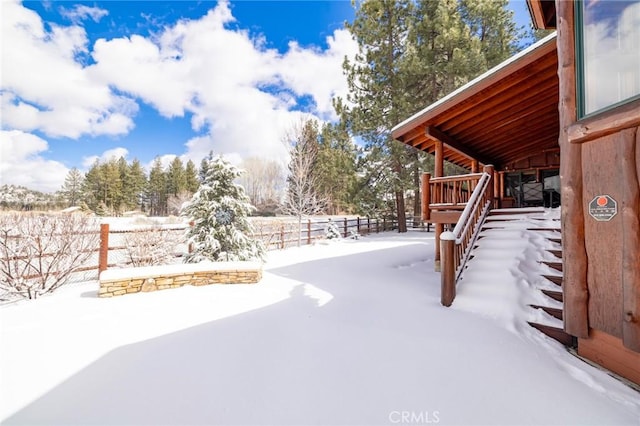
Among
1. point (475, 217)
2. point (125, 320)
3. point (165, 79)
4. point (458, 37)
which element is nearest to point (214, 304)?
point (125, 320)

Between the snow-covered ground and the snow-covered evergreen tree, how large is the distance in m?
1.83

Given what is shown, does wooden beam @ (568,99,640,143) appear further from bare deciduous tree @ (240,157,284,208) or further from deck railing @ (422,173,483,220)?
bare deciduous tree @ (240,157,284,208)

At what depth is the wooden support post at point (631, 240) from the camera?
2041mm

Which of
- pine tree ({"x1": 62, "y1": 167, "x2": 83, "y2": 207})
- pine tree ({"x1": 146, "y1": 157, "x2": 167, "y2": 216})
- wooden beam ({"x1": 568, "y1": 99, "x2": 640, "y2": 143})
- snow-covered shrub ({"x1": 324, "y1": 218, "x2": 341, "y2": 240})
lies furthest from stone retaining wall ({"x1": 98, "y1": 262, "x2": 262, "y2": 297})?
pine tree ({"x1": 62, "y1": 167, "x2": 83, "y2": 207})

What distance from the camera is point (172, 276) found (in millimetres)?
4539

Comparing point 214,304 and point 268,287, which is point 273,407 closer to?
point 214,304

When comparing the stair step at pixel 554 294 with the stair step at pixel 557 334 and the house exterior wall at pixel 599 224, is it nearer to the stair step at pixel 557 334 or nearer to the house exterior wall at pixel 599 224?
the stair step at pixel 557 334

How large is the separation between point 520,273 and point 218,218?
582cm

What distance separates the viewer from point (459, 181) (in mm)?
5617

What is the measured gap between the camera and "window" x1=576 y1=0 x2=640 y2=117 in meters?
2.11

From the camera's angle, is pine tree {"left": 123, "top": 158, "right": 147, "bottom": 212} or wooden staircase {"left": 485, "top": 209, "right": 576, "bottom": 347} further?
pine tree {"left": 123, "top": 158, "right": 147, "bottom": 212}

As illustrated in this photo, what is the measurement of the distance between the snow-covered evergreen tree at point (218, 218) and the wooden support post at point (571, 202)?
5.48m

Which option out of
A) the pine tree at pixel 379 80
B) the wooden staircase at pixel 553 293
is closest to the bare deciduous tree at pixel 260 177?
the pine tree at pixel 379 80

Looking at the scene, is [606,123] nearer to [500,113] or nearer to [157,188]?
[500,113]
